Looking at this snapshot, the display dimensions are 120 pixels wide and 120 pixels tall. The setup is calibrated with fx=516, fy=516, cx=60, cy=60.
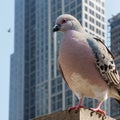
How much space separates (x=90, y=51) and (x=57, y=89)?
78.9 metres

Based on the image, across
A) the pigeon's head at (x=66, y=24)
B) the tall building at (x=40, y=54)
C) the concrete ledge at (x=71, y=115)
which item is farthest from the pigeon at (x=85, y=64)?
the tall building at (x=40, y=54)

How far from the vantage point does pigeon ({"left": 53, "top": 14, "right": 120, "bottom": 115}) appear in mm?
5715

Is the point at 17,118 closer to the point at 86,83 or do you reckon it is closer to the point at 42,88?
the point at 42,88

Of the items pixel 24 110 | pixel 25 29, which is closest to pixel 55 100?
pixel 24 110

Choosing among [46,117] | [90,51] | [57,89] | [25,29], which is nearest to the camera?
[46,117]

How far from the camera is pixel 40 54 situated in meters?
91.4

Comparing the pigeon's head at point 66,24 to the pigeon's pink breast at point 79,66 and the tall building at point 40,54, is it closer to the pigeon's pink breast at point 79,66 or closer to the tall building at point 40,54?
the pigeon's pink breast at point 79,66

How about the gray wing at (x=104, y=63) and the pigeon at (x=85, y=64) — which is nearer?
the pigeon at (x=85, y=64)

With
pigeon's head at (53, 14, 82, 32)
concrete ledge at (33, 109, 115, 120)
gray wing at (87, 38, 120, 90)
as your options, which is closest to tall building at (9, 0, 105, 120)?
gray wing at (87, 38, 120, 90)

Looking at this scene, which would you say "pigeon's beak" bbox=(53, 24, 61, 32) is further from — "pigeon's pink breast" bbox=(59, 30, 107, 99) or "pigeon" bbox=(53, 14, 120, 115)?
"pigeon's pink breast" bbox=(59, 30, 107, 99)

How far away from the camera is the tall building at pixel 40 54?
86125 mm

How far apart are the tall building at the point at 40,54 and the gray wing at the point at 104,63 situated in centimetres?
7502

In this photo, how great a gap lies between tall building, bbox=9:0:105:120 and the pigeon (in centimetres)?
7506

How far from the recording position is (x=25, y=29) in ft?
325
